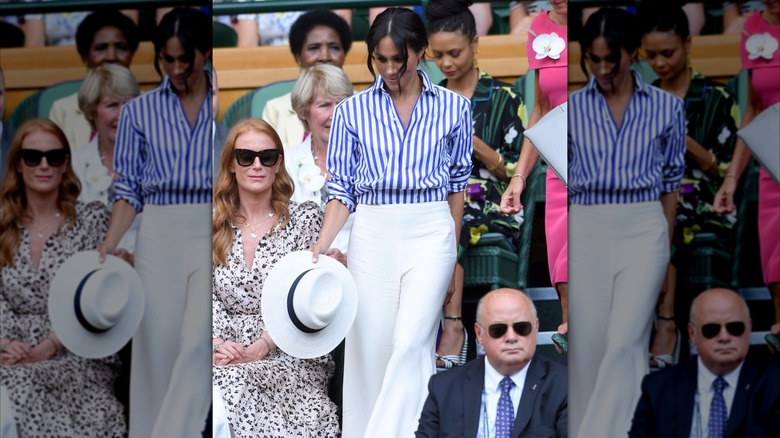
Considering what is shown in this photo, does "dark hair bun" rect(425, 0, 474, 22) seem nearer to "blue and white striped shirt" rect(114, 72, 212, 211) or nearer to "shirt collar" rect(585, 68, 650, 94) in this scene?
"shirt collar" rect(585, 68, 650, 94)

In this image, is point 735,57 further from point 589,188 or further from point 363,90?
point 363,90

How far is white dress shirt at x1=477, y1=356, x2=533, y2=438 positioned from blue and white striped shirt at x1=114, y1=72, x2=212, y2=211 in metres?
1.43

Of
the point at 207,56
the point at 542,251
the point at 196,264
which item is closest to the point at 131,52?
the point at 207,56

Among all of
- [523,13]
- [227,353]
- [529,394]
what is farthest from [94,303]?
[523,13]

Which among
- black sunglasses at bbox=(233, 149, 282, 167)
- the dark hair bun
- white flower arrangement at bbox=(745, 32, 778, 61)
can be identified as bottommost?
black sunglasses at bbox=(233, 149, 282, 167)

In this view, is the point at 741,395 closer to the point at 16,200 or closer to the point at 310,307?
the point at 310,307

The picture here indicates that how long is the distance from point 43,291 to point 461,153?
189 cm

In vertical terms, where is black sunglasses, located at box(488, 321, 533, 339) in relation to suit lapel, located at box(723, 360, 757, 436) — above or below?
above

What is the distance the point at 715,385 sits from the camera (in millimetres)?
4711

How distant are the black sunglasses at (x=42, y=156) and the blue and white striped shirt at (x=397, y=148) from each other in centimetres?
117

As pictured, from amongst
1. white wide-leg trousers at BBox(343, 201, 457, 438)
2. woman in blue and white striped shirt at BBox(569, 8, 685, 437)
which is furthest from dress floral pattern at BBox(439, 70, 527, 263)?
woman in blue and white striped shirt at BBox(569, 8, 685, 437)

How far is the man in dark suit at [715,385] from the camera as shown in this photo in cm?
466

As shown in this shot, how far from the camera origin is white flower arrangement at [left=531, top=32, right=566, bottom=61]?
4.97m

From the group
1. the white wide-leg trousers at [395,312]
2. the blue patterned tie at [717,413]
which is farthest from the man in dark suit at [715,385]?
the white wide-leg trousers at [395,312]
